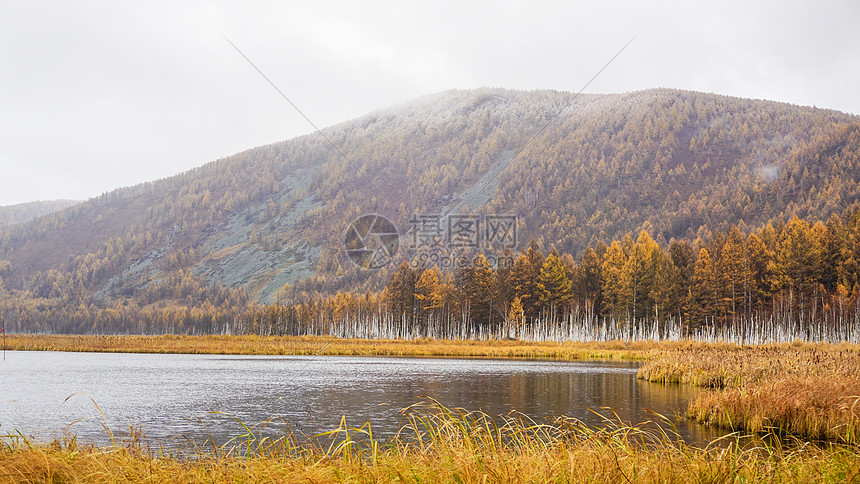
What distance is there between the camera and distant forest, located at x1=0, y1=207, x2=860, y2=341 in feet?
235

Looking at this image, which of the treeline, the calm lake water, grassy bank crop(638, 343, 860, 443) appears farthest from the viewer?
the treeline

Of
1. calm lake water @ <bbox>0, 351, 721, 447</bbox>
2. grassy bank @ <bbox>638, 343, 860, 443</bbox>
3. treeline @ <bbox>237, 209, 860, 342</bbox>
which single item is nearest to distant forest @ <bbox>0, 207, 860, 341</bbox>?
treeline @ <bbox>237, 209, 860, 342</bbox>

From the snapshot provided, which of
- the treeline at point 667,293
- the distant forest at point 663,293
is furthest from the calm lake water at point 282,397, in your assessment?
the distant forest at point 663,293

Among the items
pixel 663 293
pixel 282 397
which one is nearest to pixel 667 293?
pixel 663 293

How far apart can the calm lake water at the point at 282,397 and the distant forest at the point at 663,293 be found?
41833 mm

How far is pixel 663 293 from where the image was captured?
77.7 metres

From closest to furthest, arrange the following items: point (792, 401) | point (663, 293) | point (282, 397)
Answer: point (792, 401) < point (282, 397) < point (663, 293)

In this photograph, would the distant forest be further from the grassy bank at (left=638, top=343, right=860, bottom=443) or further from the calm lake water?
the grassy bank at (left=638, top=343, right=860, bottom=443)

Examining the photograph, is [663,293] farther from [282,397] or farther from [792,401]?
[792,401]

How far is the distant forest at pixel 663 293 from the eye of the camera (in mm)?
71750

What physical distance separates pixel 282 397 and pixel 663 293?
6414cm

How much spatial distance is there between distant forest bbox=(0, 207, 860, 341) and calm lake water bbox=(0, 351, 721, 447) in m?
41.8

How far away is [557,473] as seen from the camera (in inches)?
272

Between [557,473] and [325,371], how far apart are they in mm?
35022
